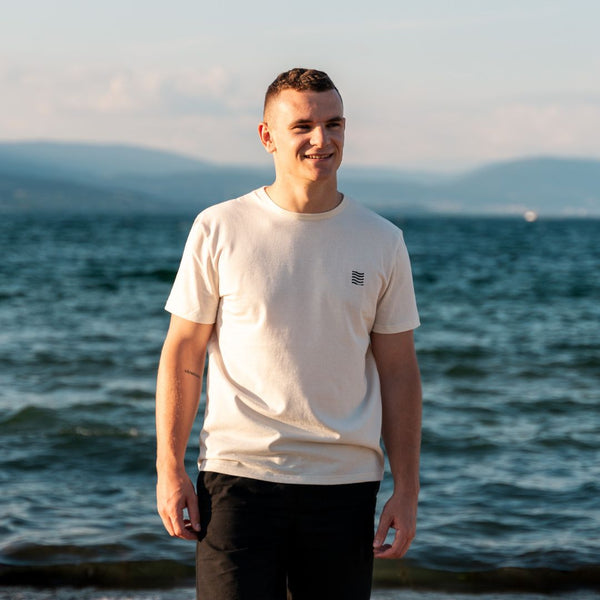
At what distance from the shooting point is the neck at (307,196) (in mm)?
2852

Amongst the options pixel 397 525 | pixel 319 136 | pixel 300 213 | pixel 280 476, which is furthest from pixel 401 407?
pixel 319 136

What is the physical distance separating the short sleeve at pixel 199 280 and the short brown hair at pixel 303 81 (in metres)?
0.44

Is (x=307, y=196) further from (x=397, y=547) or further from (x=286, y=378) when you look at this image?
(x=397, y=547)

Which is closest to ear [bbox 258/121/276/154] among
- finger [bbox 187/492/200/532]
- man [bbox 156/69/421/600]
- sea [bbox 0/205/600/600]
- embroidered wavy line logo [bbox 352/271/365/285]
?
man [bbox 156/69/421/600]

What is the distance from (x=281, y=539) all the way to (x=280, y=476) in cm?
18

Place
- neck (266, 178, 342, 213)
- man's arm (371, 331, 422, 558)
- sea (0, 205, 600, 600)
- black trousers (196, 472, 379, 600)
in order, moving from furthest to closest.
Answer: sea (0, 205, 600, 600), man's arm (371, 331, 422, 558), neck (266, 178, 342, 213), black trousers (196, 472, 379, 600)

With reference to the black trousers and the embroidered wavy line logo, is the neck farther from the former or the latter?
the black trousers

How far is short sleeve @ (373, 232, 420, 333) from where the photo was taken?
2920 millimetres

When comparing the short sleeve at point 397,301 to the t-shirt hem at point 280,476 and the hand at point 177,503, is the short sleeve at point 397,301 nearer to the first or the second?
the t-shirt hem at point 280,476

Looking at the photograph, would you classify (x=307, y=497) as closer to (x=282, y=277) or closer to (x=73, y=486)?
(x=282, y=277)

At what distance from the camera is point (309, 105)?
9.20 ft

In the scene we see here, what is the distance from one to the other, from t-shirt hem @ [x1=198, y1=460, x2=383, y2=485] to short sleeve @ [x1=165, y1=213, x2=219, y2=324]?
422 millimetres

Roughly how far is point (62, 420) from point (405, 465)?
6.98 meters

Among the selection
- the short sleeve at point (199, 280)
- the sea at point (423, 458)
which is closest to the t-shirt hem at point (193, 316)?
the short sleeve at point (199, 280)
